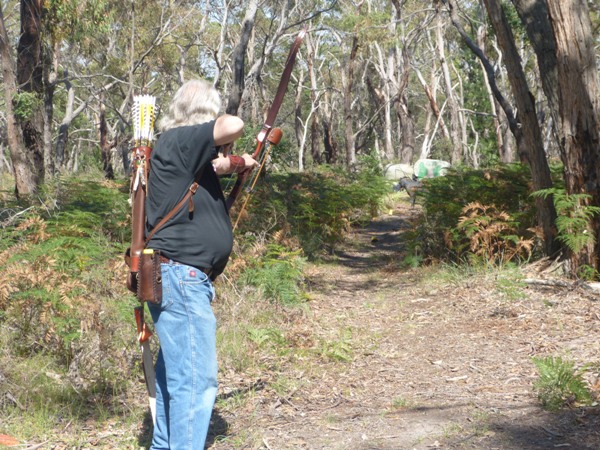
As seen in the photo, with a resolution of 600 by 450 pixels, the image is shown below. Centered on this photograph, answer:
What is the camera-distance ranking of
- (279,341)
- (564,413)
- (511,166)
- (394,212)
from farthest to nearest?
(394,212), (511,166), (279,341), (564,413)

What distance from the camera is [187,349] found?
3.62 m

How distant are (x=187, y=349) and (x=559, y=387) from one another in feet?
7.66

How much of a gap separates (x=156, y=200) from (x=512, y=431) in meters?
2.37

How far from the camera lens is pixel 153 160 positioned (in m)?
3.65

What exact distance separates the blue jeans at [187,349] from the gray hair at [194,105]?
2.35 feet

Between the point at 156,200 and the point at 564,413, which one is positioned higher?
the point at 156,200

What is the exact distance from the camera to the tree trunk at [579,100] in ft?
23.6

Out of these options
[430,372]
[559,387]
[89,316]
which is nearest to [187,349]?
[89,316]

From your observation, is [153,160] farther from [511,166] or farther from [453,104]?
[453,104]

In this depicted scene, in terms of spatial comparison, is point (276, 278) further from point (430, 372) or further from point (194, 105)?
point (194, 105)

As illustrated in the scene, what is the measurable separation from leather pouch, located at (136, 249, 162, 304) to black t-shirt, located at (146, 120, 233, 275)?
66mm

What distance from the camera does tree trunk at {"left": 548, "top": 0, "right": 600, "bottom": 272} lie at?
7.20 meters

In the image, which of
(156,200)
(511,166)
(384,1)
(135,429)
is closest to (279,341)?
(135,429)

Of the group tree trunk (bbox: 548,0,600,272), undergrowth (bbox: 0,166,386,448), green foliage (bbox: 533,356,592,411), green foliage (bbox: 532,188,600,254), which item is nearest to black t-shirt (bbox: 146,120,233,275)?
undergrowth (bbox: 0,166,386,448)
